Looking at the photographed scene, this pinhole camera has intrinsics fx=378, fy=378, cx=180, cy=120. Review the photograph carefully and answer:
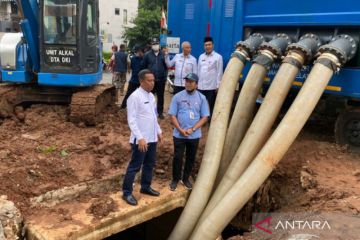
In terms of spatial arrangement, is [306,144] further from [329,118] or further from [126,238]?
[126,238]

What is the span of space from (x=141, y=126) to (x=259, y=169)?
1580mm

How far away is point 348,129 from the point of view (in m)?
5.96

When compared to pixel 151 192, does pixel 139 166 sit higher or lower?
higher

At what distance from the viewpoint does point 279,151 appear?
4.78 m

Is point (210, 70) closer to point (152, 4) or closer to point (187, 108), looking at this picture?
point (187, 108)

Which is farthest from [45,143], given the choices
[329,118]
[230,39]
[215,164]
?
[329,118]

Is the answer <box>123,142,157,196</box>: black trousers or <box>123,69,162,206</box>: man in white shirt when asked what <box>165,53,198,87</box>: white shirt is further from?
<box>123,142,157,196</box>: black trousers

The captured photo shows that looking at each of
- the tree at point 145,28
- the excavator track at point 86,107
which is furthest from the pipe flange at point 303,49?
the tree at point 145,28

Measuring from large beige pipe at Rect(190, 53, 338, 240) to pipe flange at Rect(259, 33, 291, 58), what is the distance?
110 centimetres

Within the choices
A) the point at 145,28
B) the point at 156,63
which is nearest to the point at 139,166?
the point at 156,63

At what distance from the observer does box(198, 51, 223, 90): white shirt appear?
6.85m

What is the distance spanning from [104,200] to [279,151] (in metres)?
2.39

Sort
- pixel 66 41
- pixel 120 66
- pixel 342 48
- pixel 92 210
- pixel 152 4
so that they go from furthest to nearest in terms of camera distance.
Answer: pixel 152 4 → pixel 120 66 → pixel 66 41 → pixel 342 48 → pixel 92 210

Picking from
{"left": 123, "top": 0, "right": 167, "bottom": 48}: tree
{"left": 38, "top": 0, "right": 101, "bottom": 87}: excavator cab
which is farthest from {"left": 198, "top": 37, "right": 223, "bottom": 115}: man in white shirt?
{"left": 123, "top": 0, "right": 167, "bottom": 48}: tree
